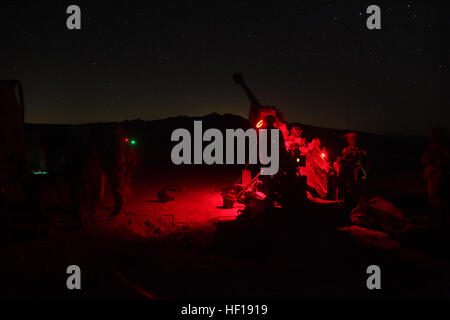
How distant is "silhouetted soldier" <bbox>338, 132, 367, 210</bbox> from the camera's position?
9.33 m

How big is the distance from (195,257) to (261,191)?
4252 millimetres

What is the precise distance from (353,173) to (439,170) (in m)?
2.15

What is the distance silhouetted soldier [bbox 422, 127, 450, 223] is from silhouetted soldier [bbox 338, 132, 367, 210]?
166 cm

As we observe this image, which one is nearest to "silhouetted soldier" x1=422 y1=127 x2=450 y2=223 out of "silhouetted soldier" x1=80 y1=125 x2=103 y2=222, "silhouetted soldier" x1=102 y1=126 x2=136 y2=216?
"silhouetted soldier" x1=102 y1=126 x2=136 y2=216

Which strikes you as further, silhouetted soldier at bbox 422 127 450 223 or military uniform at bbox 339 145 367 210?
military uniform at bbox 339 145 367 210

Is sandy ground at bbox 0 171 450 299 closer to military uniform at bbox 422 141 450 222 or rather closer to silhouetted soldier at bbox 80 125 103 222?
silhouetted soldier at bbox 80 125 103 222

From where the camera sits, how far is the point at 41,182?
8305 millimetres

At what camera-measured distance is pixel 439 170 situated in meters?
8.67

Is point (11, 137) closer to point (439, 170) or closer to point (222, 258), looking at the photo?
point (222, 258)

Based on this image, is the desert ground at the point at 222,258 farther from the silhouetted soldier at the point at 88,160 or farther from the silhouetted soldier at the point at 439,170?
the silhouetted soldier at the point at 439,170

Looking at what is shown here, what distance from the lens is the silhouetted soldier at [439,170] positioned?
335 inches
